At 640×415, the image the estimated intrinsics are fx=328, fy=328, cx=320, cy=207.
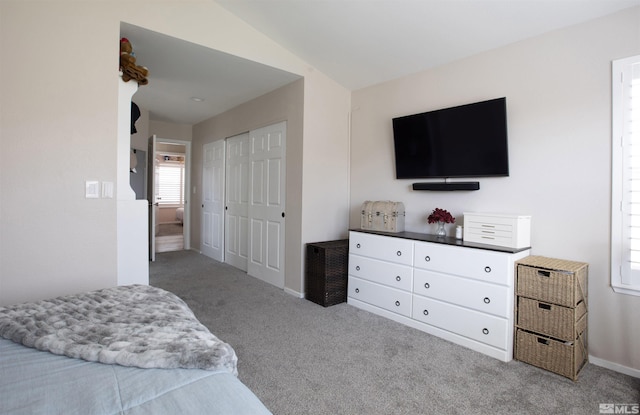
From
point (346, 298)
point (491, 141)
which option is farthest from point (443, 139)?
point (346, 298)

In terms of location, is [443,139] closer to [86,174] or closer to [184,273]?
[86,174]

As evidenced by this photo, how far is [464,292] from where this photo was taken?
8.82 feet

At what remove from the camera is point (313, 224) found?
4008mm

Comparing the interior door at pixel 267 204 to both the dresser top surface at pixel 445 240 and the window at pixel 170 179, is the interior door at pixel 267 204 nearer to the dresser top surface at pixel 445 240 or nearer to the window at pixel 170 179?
the dresser top surface at pixel 445 240

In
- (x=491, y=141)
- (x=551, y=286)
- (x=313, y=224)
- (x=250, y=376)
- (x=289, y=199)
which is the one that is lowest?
(x=250, y=376)

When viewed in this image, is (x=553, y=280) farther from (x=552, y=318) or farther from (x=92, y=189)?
(x=92, y=189)

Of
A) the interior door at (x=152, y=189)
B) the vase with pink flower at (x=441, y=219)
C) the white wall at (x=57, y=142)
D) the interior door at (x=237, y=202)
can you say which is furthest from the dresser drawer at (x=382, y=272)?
the interior door at (x=152, y=189)

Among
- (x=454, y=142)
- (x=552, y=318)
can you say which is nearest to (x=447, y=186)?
(x=454, y=142)

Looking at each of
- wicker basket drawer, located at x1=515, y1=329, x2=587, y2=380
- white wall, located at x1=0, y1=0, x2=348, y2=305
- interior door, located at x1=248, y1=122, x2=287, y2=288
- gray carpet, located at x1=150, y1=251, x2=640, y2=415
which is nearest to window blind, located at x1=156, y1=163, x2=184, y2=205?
interior door, located at x1=248, y1=122, x2=287, y2=288

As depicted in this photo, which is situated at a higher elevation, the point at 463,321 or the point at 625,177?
the point at 625,177

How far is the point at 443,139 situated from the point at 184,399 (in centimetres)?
305

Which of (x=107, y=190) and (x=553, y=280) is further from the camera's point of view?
(x=107, y=190)

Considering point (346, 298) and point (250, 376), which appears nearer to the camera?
point (250, 376)

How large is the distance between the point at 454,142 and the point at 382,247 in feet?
4.05
